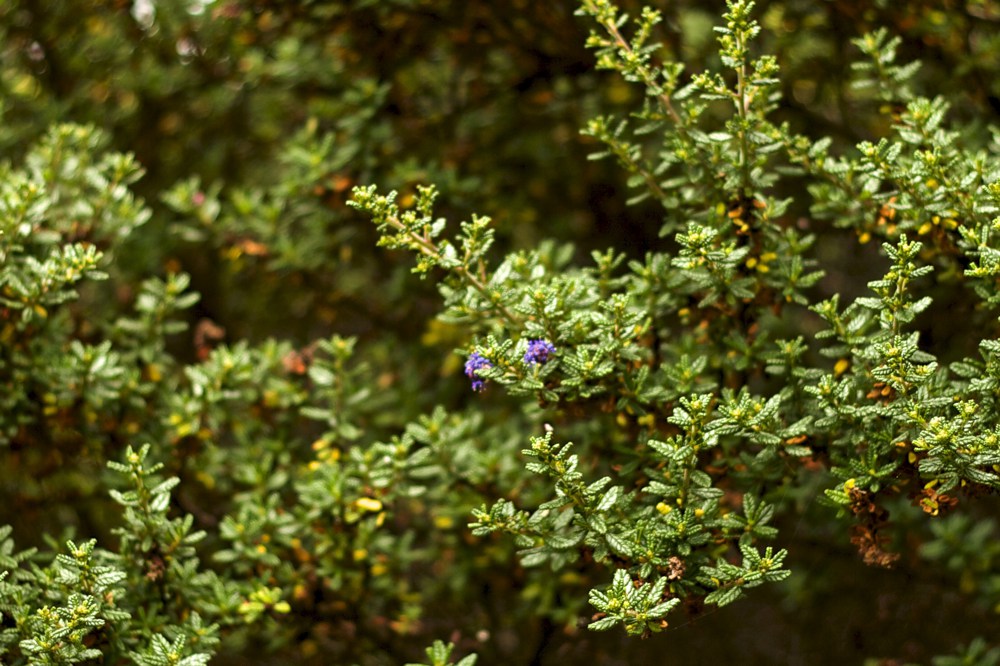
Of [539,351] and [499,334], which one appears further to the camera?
[499,334]

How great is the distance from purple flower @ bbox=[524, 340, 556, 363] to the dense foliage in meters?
0.01

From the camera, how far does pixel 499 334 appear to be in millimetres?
2793

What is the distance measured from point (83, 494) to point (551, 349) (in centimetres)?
221

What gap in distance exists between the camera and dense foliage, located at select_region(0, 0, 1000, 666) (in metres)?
2.66

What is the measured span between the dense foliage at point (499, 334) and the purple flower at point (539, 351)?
14 millimetres

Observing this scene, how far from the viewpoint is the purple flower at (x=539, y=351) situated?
2.65m

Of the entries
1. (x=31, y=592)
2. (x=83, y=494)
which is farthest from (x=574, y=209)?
(x=31, y=592)

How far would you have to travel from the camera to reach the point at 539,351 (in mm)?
2668

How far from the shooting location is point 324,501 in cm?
322

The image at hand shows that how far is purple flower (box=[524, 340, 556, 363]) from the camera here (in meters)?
2.65

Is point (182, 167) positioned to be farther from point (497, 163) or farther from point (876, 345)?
point (876, 345)

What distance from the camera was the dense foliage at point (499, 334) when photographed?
2658 millimetres

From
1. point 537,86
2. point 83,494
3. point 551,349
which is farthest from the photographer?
point 537,86

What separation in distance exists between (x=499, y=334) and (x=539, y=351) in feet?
0.57
